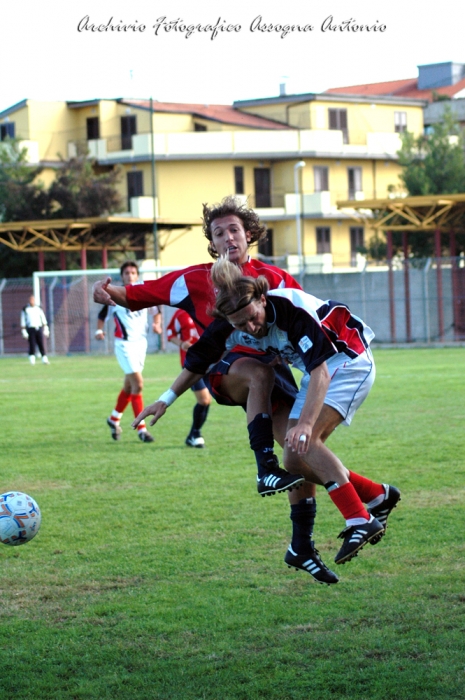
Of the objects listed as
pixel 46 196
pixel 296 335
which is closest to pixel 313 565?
pixel 296 335

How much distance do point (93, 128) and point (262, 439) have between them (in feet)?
167

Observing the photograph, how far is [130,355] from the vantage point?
43.3 feet

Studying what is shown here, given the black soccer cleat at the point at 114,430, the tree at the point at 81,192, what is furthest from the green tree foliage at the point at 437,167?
the black soccer cleat at the point at 114,430

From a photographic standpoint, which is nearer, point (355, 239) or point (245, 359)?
point (245, 359)

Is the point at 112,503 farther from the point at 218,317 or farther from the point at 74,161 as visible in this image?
the point at 74,161

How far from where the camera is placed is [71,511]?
8664 mm

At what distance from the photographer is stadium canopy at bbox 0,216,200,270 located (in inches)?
1521

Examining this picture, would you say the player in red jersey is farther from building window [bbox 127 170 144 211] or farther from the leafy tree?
building window [bbox 127 170 144 211]

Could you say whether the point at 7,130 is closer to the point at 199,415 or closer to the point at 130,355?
the point at 130,355

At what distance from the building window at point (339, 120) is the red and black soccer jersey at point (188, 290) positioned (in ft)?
169

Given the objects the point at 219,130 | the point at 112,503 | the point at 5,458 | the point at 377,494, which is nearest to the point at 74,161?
the point at 219,130

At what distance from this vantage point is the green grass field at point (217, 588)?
463 cm

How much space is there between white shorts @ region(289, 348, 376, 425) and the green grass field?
1135 millimetres

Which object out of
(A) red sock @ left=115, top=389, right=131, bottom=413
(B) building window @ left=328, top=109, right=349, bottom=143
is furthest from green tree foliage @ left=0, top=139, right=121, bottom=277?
(A) red sock @ left=115, top=389, right=131, bottom=413
